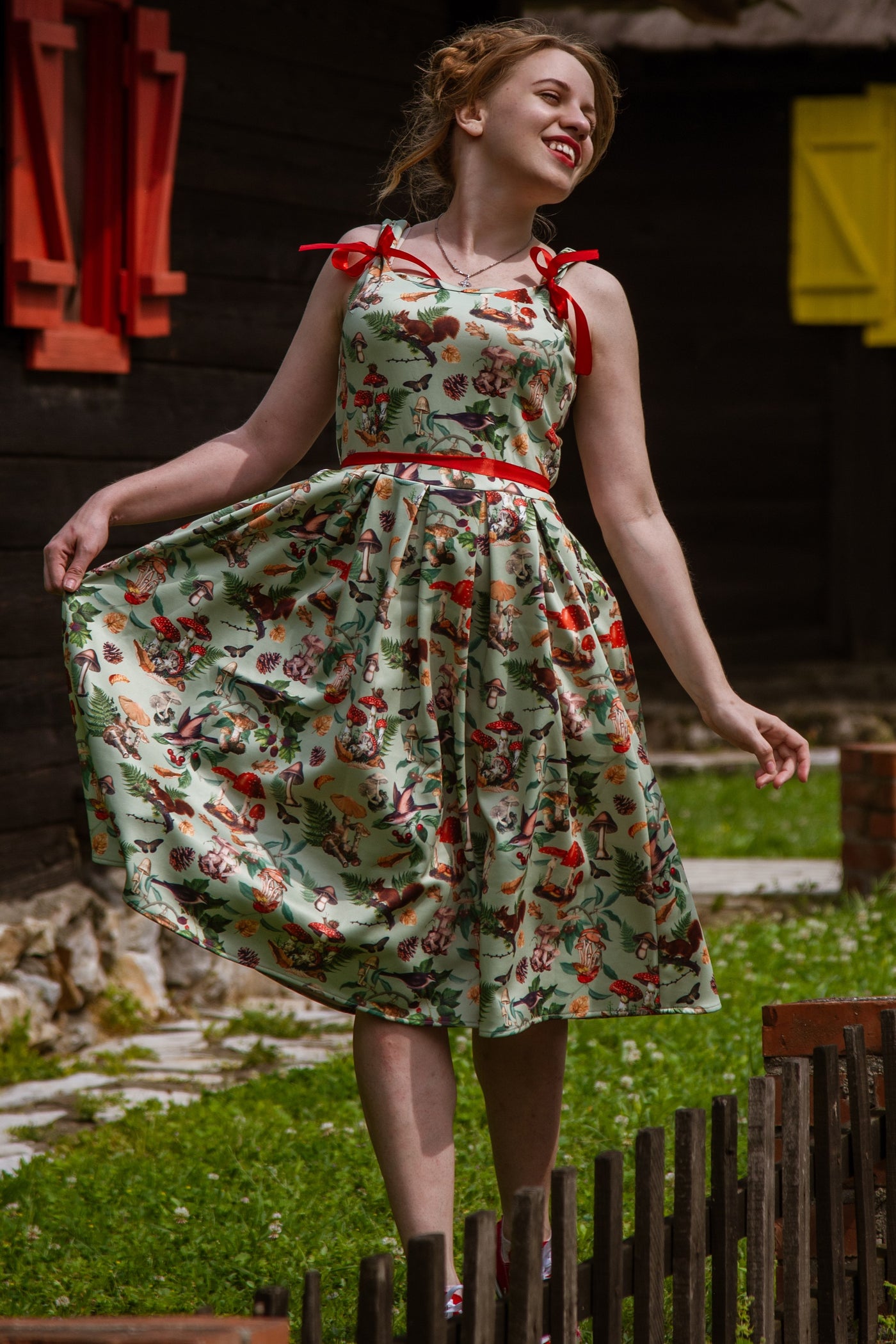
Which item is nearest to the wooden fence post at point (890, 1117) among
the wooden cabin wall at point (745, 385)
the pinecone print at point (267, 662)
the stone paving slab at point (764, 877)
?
the pinecone print at point (267, 662)

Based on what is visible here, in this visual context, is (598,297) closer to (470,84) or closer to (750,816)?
(470,84)

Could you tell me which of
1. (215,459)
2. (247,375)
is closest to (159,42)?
(247,375)

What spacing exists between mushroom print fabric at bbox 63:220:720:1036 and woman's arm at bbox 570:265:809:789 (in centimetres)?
6

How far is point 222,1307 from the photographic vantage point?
2762 mm

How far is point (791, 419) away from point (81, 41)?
6953 mm

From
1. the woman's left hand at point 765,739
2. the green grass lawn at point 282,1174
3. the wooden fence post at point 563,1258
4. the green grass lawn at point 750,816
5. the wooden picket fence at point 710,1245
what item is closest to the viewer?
the wooden picket fence at point 710,1245

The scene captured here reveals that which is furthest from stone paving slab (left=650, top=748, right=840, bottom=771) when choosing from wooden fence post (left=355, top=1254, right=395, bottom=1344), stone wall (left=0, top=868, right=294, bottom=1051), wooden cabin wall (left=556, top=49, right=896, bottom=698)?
wooden fence post (left=355, top=1254, right=395, bottom=1344)

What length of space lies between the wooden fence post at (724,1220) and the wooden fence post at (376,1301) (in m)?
0.68

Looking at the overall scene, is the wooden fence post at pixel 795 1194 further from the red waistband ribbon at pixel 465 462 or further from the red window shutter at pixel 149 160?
the red window shutter at pixel 149 160

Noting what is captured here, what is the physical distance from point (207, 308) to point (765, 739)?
10.7ft

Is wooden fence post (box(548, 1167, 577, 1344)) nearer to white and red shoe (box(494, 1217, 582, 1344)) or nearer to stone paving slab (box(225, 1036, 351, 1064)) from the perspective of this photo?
white and red shoe (box(494, 1217, 582, 1344))

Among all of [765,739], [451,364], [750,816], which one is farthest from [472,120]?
[750,816]

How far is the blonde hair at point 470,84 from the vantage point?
2541mm

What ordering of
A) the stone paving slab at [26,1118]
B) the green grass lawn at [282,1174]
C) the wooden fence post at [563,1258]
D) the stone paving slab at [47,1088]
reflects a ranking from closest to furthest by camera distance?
the wooden fence post at [563,1258], the green grass lawn at [282,1174], the stone paving slab at [26,1118], the stone paving slab at [47,1088]
